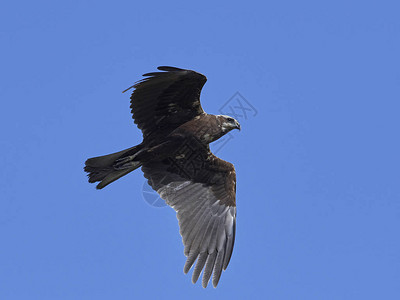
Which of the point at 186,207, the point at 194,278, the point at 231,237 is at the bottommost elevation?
the point at 194,278

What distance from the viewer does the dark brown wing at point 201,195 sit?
11.3 metres

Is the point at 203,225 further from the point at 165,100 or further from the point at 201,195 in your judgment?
the point at 165,100

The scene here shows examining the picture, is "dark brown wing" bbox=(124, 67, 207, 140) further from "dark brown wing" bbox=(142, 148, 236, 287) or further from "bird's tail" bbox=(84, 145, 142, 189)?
"dark brown wing" bbox=(142, 148, 236, 287)

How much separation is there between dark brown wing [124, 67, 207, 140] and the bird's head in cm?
45

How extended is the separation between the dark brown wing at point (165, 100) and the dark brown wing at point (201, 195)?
82cm

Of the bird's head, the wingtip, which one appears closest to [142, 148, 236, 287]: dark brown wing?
the bird's head

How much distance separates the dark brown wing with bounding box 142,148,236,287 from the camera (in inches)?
446

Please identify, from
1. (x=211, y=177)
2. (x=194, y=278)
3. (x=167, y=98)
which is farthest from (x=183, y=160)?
(x=194, y=278)

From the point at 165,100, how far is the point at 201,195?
2.11 m

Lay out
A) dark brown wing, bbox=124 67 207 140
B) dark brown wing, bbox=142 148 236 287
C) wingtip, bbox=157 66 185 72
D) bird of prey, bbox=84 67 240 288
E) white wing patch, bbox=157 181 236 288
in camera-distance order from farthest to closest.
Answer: dark brown wing, bbox=142 148 236 287 < white wing patch, bbox=157 181 236 288 < bird of prey, bbox=84 67 240 288 < dark brown wing, bbox=124 67 207 140 < wingtip, bbox=157 66 185 72

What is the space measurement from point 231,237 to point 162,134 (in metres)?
2.24

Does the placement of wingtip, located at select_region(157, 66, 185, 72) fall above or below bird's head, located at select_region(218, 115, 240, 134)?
above

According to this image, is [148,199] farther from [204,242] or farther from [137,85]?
[137,85]

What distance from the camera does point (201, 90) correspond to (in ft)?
35.4
